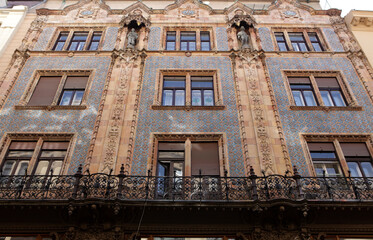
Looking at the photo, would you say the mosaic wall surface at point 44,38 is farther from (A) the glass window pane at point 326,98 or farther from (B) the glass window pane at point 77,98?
(A) the glass window pane at point 326,98

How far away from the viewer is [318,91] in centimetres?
1442

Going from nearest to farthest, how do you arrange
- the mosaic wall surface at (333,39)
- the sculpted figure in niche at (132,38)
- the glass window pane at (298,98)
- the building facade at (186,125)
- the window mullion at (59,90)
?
the building facade at (186,125) → the window mullion at (59,90) → the glass window pane at (298,98) → the sculpted figure in niche at (132,38) → the mosaic wall surface at (333,39)

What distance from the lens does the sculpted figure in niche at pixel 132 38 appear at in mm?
16391

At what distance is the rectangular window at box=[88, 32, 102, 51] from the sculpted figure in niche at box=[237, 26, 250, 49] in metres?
7.62

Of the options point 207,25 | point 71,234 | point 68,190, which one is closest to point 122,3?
point 207,25

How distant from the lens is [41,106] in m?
13.4

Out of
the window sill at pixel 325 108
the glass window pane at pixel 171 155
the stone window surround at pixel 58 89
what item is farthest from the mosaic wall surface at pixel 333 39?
the stone window surround at pixel 58 89

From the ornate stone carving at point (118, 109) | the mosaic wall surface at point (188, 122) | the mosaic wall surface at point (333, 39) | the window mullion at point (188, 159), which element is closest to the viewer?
the window mullion at point (188, 159)

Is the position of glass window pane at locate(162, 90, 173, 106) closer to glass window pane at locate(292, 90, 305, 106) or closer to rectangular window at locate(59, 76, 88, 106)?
rectangular window at locate(59, 76, 88, 106)

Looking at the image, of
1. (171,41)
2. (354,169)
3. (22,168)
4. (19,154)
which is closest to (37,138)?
(19,154)

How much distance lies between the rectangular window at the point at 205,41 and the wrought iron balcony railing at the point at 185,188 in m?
8.62

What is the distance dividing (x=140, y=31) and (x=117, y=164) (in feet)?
29.3

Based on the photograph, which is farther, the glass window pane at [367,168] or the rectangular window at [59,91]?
the rectangular window at [59,91]

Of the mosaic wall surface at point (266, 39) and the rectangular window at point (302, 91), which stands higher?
the mosaic wall surface at point (266, 39)
